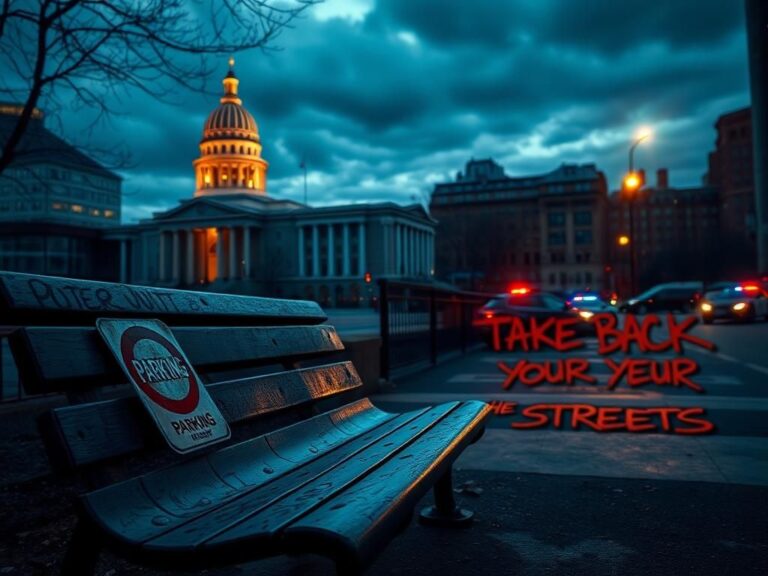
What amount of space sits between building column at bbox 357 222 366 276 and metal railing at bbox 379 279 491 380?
7681cm

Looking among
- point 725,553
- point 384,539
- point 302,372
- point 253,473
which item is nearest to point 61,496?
point 302,372

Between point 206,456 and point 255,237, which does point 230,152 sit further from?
point 206,456

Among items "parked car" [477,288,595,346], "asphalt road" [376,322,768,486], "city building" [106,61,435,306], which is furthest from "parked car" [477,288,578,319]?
"city building" [106,61,435,306]

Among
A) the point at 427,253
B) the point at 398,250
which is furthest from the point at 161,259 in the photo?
the point at 427,253

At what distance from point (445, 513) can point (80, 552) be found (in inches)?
79.4

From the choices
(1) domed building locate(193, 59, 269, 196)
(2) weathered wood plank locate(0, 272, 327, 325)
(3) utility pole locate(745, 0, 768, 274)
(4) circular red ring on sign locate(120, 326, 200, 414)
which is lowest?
(4) circular red ring on sign locate(120, 326, 200, 414)

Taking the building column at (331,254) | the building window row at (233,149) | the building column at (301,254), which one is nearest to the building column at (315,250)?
the building column at (301,254)

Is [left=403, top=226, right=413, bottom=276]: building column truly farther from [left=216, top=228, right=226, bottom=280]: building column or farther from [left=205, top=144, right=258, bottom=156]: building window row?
[left=205, top=144, right=258, bottom=156]: building window row

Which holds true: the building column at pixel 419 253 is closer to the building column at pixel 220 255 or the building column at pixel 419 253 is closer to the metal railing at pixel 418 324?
the building column at pixel 220 255

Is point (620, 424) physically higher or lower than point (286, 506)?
lower

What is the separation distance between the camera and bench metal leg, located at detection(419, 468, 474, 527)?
339 cm

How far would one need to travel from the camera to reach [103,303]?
226 centimetres

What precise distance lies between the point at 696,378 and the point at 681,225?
141 m

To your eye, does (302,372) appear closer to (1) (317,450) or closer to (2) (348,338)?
(1) (317,450)
